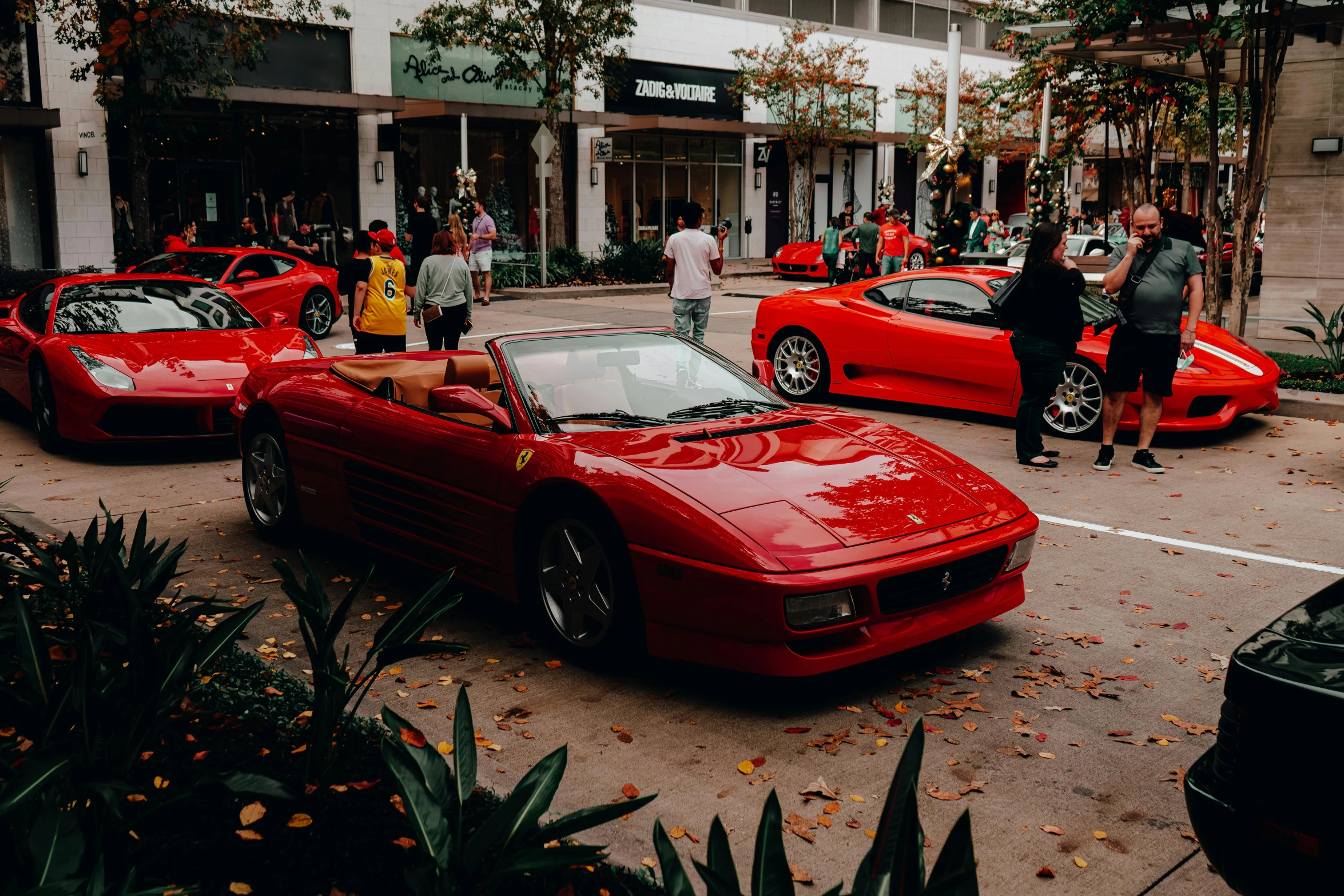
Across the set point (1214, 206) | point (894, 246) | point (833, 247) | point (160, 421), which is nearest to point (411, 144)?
point (833, 247)

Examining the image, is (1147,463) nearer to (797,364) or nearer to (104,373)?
(797,364)

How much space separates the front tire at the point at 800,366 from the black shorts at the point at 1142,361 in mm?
3230

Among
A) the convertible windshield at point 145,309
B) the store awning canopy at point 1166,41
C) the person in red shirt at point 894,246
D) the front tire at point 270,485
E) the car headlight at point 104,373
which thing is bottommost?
the front tire at point 270,485

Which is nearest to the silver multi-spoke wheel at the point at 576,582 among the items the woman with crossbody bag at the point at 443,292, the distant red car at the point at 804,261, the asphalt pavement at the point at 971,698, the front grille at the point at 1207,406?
the asphalt pavement at the point at 971,698

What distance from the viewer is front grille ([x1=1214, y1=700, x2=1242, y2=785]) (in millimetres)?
2688

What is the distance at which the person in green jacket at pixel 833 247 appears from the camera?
1000 inches

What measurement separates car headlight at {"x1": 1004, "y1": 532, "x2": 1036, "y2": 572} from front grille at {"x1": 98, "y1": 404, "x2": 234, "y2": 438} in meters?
6.36

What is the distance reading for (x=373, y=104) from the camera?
2611 cm

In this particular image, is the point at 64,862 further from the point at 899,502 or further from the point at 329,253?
the point at 329,253

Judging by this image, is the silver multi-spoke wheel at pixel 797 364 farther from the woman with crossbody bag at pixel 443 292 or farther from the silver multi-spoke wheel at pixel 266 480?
the silver multi-spoke wheel at pixel 266 480

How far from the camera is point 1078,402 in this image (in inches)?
393

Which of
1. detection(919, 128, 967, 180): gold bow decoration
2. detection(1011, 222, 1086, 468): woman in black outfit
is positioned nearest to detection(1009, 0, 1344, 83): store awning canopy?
detection(919, 128, 967, 180): gold bow decoration

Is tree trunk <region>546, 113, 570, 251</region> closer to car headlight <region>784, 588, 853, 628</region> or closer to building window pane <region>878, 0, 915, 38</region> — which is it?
building window pane <region>878, 0, 915, 38</region>

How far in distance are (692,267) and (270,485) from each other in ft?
20.5
